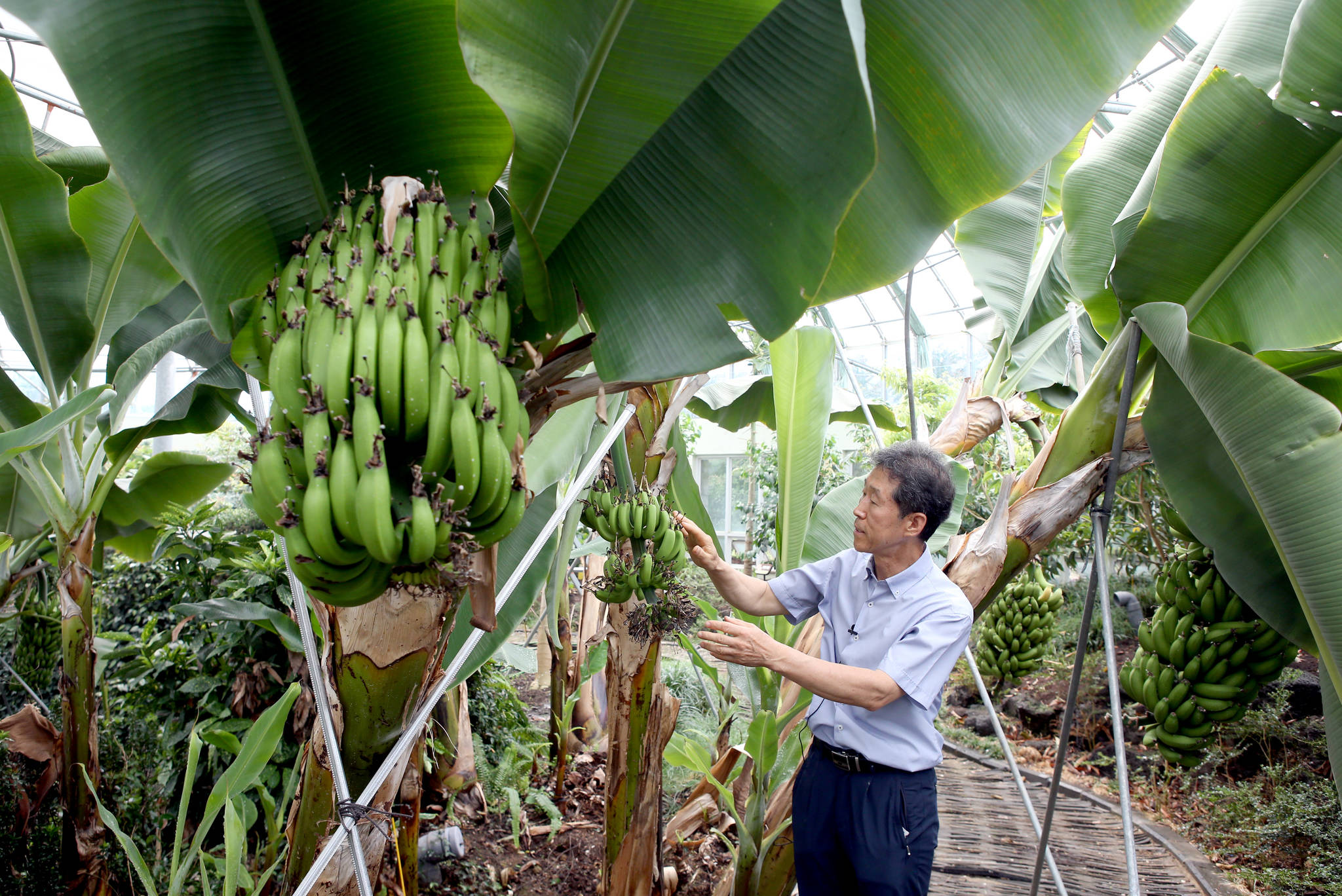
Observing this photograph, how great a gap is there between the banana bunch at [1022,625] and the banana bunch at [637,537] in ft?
8.62

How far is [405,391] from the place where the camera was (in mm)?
873

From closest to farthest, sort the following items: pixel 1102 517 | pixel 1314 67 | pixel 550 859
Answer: pixel 1314 67
pixel 1102 517
pixel 550 859

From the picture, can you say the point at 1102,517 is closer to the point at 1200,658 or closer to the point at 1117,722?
the point at 1117,722

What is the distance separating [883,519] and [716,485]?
12050mm

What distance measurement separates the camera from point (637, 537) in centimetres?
179

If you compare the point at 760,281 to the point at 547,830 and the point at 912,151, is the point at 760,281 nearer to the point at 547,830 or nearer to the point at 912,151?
the point at 912,151

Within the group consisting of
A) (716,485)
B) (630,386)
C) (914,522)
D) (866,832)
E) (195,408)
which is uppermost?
(716,485)

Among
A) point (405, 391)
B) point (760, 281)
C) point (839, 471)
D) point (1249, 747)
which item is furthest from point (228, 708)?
point (839, 471)

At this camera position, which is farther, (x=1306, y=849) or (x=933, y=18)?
(x=1306, y=849)

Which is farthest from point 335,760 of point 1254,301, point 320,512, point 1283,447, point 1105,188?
point 1105,188

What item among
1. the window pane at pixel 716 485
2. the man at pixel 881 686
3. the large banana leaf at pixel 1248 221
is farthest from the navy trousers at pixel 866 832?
the window pane at pixel 716 485

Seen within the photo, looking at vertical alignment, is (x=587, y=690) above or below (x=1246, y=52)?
below

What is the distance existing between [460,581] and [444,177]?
26.7 inches

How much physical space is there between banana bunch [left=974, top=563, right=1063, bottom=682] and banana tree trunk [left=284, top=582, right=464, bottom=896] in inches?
132
